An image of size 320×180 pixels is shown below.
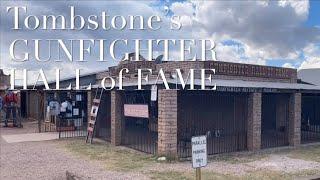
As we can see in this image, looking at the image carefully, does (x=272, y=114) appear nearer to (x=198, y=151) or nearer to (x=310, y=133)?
(x=310, y=133)

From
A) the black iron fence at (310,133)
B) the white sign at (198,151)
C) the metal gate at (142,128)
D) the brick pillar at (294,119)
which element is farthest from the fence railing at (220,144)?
the white sign at (198,151)

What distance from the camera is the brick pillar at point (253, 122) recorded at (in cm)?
1358

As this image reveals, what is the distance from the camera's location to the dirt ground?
9.82 m

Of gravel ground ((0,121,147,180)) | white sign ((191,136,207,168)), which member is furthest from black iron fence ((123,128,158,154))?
white sign ((191,136,207,168))

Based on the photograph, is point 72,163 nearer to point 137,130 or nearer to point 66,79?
point 137,130

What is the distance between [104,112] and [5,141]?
479cm

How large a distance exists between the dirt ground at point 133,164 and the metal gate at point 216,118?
1.42 meters

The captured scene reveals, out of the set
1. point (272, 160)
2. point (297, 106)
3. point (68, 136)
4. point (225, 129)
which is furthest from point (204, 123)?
point (68, 136)

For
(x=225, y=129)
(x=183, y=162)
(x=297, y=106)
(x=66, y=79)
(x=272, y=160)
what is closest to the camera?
(x=183, y=162)

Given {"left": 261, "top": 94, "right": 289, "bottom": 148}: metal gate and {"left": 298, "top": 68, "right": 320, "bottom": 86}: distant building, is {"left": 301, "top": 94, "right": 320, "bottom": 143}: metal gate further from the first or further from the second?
{"left": 298, "top": 68, "right": 320, "bottom": 86}: distant building

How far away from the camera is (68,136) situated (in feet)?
61.6

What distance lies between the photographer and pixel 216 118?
1680 centimetres

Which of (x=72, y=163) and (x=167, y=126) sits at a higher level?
(x=167, y=126)

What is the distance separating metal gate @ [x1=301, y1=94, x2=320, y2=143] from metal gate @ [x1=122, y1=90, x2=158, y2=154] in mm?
7651
